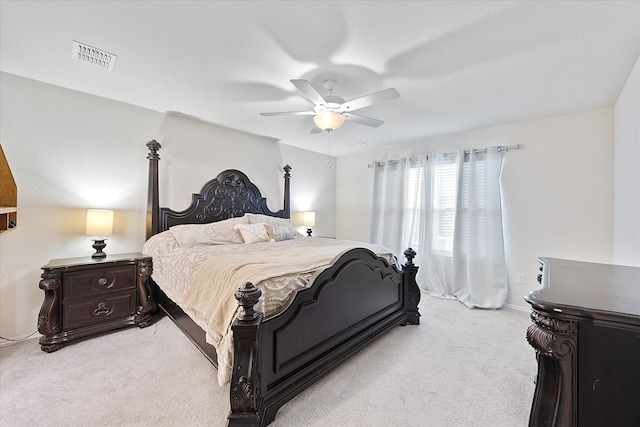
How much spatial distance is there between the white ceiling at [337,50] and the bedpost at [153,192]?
0.51 meters

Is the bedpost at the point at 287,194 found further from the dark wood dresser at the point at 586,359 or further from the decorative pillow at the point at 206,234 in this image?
the dark wood dresser at the point at 586,359

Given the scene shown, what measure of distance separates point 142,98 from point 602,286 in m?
3.88

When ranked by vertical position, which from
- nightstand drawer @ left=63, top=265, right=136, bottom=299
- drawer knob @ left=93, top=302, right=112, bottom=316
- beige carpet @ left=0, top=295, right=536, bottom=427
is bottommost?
beige carpet @ left=0, top=295, right=536, bottom=427

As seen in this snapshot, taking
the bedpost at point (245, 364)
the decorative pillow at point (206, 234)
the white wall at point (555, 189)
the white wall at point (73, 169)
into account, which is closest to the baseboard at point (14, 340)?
the white wall at point (73, 169)

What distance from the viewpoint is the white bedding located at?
5.13 feet

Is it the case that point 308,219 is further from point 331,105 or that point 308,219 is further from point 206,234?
point 331,105

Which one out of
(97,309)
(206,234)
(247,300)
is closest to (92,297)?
(97,309)

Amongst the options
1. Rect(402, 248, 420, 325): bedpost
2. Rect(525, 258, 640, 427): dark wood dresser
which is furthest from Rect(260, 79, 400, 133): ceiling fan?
Rect(525, 258, 640, 427): dark wood dresser

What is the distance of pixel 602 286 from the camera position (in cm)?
107

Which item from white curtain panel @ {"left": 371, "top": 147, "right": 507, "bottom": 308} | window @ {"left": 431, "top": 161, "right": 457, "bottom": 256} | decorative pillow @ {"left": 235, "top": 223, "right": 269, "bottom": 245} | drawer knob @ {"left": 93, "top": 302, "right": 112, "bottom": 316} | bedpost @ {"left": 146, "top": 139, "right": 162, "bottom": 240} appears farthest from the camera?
window @ {"left": 431, "top": 161, "right": 457, "bottom": 256}

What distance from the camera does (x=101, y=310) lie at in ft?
8.12

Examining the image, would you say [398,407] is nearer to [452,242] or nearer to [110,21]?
[452,242]

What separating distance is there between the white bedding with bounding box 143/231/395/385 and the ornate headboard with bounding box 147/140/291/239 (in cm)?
83

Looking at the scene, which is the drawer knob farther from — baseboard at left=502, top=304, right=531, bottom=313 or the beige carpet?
baseboard at left=502, top=304, right=531, bottom=313
